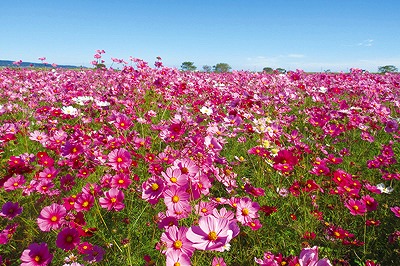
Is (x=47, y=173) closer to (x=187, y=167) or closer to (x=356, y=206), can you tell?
(x=187, y=167)

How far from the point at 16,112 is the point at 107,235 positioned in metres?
3.92

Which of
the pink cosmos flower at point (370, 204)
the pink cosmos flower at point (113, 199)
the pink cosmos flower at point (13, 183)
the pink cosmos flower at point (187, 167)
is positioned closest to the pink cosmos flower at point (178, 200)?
the pink cosmos flower at point (187, 167)

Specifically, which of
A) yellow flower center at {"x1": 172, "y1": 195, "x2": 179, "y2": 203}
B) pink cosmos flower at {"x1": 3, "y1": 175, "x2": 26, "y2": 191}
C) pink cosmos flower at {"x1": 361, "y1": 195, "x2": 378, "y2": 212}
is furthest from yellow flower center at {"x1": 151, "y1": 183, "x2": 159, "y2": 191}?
pink cosmos flower at {"x1": 361, "y1": 195, "x2": 378, "y2": 212}

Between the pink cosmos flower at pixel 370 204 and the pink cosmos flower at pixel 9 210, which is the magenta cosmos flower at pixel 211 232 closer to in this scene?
the pink cosmos flower at pixel 9 210

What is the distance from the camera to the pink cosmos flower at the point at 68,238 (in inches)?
54.9

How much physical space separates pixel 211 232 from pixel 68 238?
0.80 m

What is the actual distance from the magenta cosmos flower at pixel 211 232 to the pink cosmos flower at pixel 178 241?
0.07 meters

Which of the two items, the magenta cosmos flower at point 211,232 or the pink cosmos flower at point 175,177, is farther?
the pink cosmos flower at point 175,177

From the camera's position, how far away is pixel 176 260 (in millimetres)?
1105

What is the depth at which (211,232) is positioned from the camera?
1052 mm

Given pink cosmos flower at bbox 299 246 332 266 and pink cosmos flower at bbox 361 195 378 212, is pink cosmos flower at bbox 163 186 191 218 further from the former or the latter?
pink cosmos flower at bbox 361 195 378 212

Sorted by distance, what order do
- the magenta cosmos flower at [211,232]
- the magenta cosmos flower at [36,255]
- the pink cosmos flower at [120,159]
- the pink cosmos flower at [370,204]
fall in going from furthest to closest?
the pink cosmos flower at [370,204]
the pink cosmos flower at [120,159]
the magenta cosmos flower at [36,255]
the magenta cosmos flower at [211,232]

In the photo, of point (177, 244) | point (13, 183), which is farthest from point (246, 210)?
point (13, 183)

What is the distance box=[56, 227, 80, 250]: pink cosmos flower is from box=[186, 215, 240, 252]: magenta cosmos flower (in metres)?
0.68
